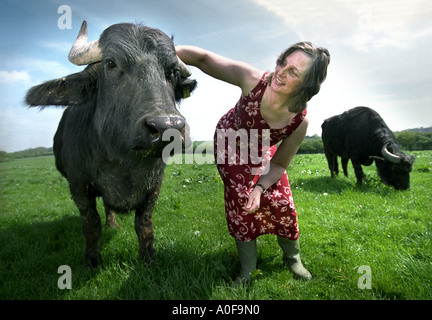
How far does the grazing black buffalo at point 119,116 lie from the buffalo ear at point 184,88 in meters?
0.01

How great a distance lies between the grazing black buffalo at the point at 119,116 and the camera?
206 centimetres

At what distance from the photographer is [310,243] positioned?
3.13 metres

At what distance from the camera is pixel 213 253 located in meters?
2.87

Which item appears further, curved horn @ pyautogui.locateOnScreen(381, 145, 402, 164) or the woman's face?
curved horn @ pyautogui.locateOnScreen(381, 145, 402, 164)

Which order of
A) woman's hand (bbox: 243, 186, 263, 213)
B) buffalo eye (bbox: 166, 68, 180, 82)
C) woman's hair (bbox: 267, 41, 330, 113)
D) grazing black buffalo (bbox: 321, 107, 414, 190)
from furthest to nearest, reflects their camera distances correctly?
grazing black buffalo (bbox: 321, 107, 414, 190)
buffalo eye (bbox: 166, 68, 180, 82)
woman's hand (bbox: 243, 186, 263, 213)
woman's hair (bbox: 267, 41, 330, 113)

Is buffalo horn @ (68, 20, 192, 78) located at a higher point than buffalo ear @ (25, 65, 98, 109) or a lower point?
higher

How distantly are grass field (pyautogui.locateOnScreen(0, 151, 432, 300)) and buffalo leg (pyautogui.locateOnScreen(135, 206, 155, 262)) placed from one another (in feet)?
0.38

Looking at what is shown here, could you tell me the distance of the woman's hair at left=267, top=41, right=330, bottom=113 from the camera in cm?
199

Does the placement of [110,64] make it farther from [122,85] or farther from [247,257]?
[247,257]

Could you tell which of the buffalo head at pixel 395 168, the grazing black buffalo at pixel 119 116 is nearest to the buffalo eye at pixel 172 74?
the grazing black buffalo at pixel 119 116

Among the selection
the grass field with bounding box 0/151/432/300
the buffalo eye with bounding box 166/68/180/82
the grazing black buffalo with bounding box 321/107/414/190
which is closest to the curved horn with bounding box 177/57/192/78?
the buffalo eye with bounding box 166/68/180/82

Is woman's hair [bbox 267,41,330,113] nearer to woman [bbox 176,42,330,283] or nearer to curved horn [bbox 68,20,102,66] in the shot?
woman [bbox 176,42,330,283]

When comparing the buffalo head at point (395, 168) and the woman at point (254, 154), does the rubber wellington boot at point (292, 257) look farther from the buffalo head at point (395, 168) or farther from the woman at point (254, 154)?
the buffalo head at point (395, 168)
